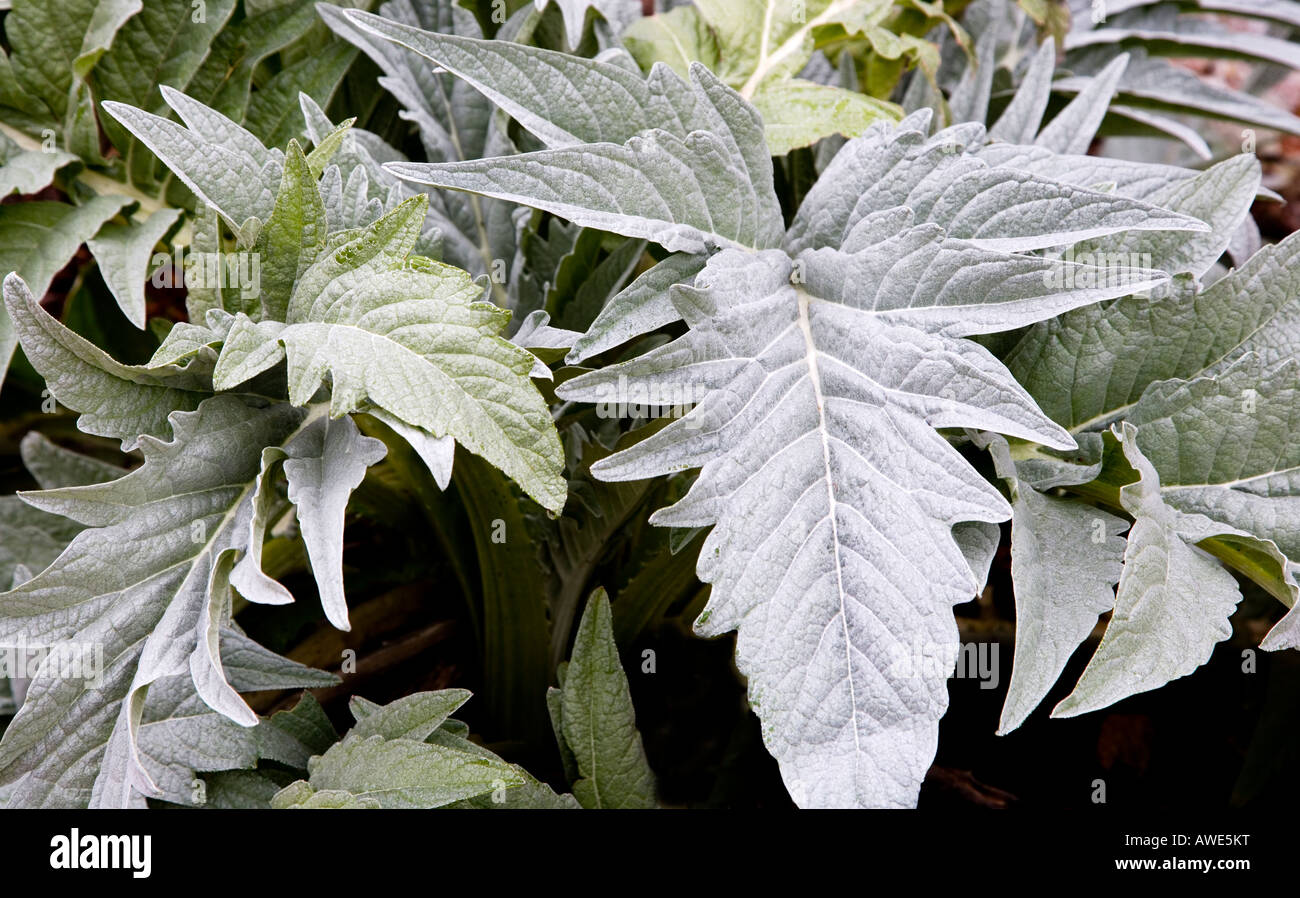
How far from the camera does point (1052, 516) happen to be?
816 mm

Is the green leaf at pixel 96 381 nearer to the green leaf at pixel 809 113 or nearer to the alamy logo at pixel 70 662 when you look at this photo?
the alamy logo at pixel 70 662

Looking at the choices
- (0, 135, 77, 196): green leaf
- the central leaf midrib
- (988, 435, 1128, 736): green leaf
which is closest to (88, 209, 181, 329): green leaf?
(0, 135, 77, 196): green leaf

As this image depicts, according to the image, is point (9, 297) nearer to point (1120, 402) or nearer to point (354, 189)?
point (354, 189)

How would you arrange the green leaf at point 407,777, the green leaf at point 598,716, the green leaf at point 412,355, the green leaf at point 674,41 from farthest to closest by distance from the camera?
the green leaf at point 674,41, the green leaf at point 598,716, the green leaf at point 407,777, the green leaf at point 412,355

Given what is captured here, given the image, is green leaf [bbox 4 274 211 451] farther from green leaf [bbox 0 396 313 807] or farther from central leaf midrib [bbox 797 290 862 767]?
central leaf midrib [bbox 797 290 862 767]

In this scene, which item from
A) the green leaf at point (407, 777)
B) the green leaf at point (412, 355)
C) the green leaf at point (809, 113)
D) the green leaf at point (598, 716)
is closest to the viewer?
the green leaf at point (412, 355)

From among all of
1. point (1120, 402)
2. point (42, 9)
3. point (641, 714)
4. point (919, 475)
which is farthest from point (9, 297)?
point (1120, 402)

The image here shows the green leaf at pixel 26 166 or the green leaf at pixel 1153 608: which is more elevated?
the green leaf at pixel 26 166

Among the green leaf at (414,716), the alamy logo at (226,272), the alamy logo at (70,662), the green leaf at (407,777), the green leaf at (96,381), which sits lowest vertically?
the green leaf at (407,777)

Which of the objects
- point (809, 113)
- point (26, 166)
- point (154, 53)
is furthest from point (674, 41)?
point (26, 166)
